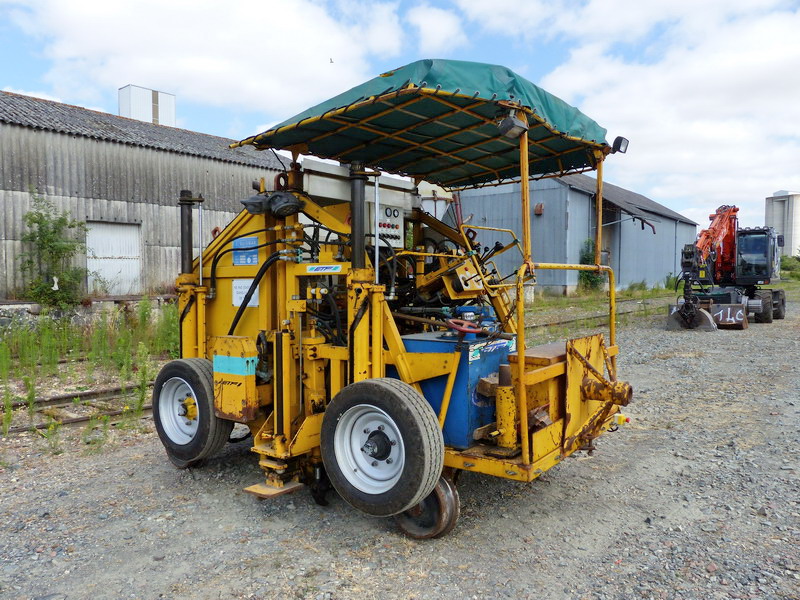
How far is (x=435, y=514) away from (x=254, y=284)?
7.39 ft

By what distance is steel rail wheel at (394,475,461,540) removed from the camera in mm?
3916

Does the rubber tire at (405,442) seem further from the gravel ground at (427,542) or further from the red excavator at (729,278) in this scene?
the red excavator at (729,278)

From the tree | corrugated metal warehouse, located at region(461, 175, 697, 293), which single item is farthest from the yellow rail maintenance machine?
corrugated metal warehouse, located at region(461, 175, 697, 293)

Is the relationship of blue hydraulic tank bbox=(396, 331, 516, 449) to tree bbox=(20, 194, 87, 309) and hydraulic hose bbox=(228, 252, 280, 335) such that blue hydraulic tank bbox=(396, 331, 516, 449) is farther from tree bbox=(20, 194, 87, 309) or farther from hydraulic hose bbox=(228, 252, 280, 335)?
tree bbox=(20, 194, 87, 309)

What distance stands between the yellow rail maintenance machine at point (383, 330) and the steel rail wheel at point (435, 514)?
0.04 feet

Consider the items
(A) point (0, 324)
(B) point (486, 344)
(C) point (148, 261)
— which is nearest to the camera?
(B) point (486, 344)

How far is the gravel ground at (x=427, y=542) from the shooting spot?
11.4 ft

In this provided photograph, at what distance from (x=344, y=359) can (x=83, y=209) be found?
1456 cm

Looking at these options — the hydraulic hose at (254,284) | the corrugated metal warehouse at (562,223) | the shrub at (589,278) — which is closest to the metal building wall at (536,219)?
the corrugated metal warehouse at (562,223)

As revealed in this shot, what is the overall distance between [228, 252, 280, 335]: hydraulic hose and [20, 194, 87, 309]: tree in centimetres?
1156

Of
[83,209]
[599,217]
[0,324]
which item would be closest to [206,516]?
[599,217]

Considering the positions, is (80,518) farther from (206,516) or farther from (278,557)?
(278,557)

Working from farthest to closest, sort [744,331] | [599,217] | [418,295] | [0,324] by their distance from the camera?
[744,331]
[0,324]
[418,295]
[599,217]

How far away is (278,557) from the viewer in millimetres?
3793
